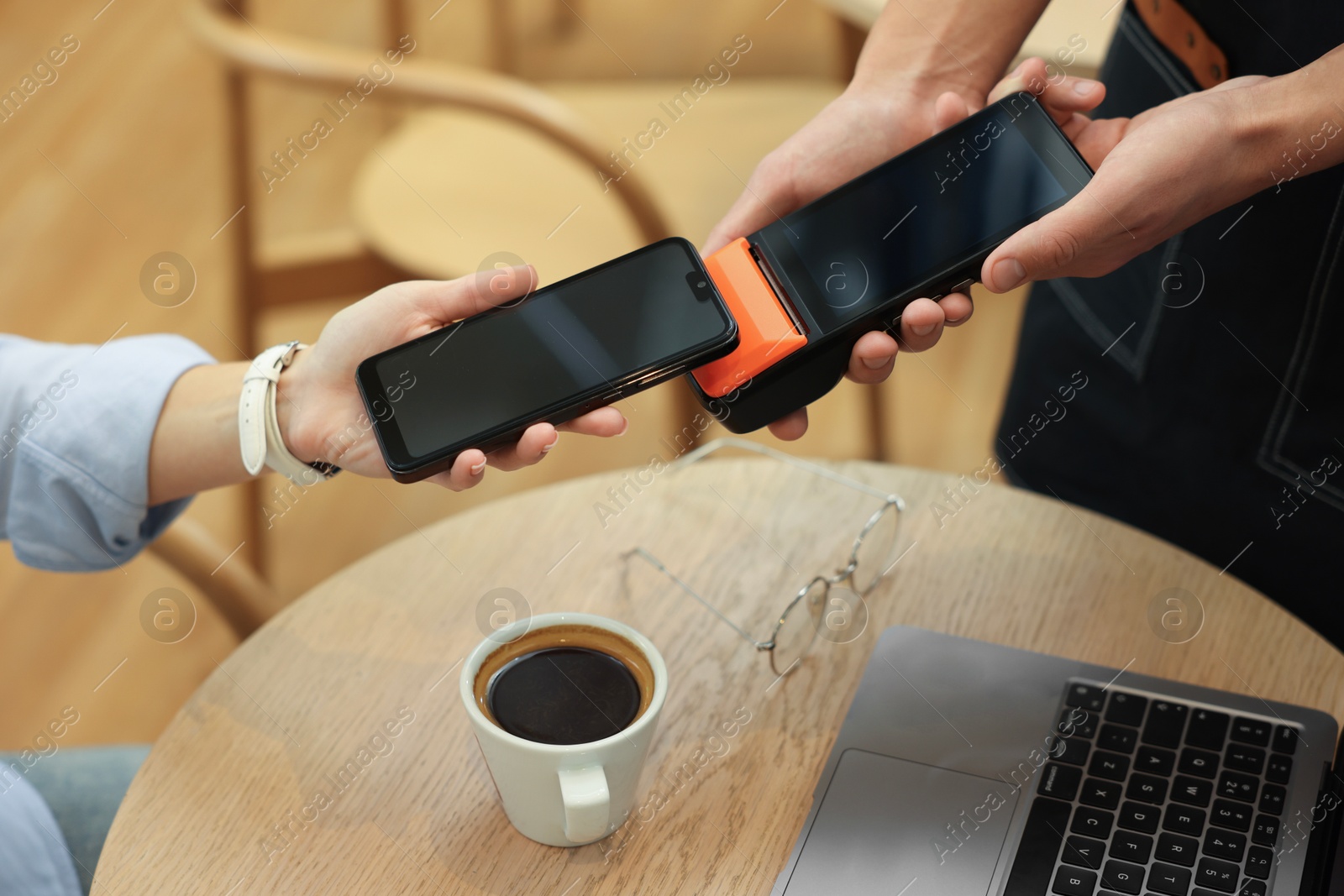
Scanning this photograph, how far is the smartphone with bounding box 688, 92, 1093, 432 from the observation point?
0.68 metres

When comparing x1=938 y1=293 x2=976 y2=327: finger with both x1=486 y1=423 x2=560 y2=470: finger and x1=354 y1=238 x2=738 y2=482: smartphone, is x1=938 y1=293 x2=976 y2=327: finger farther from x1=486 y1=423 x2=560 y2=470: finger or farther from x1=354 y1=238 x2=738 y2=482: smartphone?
x1=486 y1=423 x2=560 y2=470: finger

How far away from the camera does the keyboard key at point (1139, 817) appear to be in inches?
22.1

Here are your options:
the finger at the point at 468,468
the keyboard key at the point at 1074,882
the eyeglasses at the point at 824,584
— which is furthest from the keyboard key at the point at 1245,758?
the finger at the point at 468,468

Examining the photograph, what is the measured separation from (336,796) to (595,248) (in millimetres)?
738

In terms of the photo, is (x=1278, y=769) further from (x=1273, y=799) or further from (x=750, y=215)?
(x=750, y=215)

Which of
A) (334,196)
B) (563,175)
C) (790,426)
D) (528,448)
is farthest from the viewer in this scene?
(334,196)

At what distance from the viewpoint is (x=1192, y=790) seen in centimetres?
58

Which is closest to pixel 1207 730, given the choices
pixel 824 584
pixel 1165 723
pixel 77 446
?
pixel 1165 723

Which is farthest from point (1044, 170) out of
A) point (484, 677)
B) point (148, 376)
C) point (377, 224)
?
point (377, 224)

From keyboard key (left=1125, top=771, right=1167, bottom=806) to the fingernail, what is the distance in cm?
28

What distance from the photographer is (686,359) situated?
25.3 inches

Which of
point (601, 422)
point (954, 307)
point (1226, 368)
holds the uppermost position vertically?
point (601, 422)

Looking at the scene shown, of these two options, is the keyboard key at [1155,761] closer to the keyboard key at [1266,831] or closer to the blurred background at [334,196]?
the keyboard key at [1266,831]

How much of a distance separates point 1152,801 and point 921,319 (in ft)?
0.96
